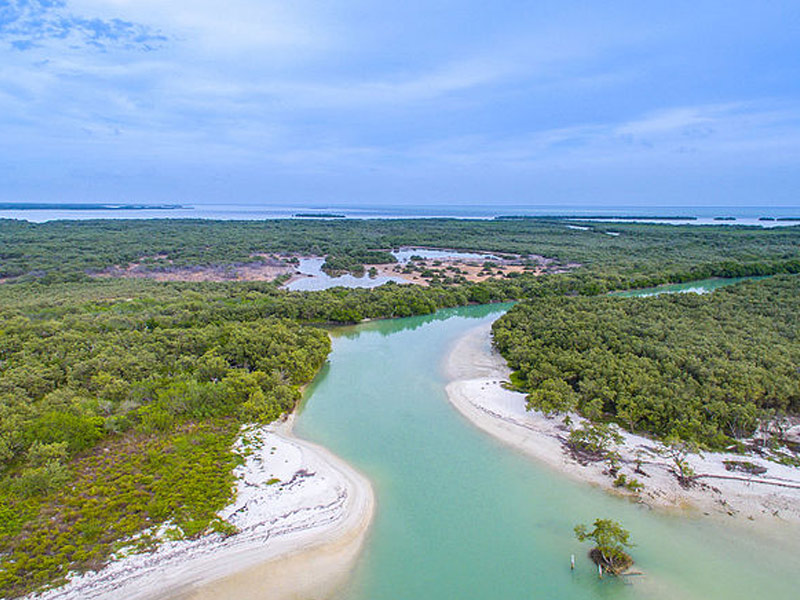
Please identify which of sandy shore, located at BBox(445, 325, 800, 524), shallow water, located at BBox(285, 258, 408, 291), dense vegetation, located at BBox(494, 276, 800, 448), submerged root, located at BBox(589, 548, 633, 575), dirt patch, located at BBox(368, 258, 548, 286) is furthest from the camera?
dirt patch, located at BBox(368, 258, 548, 286)

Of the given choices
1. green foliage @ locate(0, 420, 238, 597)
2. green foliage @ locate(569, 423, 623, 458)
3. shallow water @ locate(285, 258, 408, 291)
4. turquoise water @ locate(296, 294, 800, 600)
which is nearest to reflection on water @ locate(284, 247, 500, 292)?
shallow water @ locate(285, 258, 408, 291)

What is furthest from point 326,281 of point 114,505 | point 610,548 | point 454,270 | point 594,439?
point 610,548

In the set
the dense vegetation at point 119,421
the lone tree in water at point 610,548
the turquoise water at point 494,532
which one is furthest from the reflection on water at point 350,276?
the lone tree in water at point 610,548

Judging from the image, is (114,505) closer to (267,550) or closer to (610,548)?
(267,550)

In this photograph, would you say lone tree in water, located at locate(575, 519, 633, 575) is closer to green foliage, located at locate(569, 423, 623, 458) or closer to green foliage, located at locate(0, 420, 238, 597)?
green foliage, located at locate(569, 423, 623, 458)

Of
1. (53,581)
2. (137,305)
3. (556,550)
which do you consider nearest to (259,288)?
(137,305)

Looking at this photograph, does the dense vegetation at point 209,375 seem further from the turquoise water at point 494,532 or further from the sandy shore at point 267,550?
the turquoise water at point 494,532

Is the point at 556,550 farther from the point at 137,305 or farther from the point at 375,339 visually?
the point at 137,305
